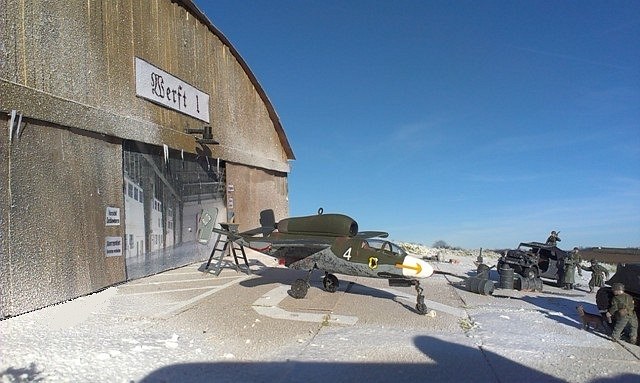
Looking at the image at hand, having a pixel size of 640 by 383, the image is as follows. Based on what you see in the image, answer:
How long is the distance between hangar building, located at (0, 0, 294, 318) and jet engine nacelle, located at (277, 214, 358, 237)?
462cm

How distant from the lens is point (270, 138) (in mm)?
23141

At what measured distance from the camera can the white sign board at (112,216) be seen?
37.5ft

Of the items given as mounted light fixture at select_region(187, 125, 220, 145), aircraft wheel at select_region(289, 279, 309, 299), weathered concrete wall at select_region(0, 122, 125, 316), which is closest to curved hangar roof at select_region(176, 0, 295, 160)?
mounted light fixture at select_region(187, 125, 220, 145)

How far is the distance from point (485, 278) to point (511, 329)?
485cm

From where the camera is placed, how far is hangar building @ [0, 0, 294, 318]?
895cm

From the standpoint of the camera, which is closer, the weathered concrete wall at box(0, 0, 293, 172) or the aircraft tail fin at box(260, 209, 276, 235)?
the weathered concrete wall at box(0, 0, 293, 172)

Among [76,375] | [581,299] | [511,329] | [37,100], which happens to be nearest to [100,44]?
[37,100]

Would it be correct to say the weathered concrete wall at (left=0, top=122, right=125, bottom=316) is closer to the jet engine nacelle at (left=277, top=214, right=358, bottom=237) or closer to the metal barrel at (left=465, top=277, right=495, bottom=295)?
the jet engine nacelle at (left=277, top=214, right=358, bottom=237)

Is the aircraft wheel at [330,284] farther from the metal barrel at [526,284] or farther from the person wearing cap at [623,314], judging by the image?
the person wearing cap at [623,314]

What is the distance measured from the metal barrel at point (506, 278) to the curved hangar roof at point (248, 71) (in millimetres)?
13869

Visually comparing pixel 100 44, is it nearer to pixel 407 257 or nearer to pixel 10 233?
pixel 10 233

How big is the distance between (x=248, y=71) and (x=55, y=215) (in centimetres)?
1264

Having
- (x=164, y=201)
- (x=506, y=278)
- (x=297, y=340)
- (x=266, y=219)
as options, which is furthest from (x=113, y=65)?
(x=506, y=278)

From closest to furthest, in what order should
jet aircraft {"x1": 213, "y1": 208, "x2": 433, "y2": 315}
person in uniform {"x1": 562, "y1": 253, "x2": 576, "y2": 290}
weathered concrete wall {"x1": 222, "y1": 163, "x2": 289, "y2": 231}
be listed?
jet aircraft {"x1": 213, "y1": 208, "x2": 433, "y2": 315}, person in uniform {"x1": 562, "y1": 253, "x2": 576, "y2": 290}, weathered concrete wall {"x1": 222, "y1": 163, "x2": 289, "y2": 231}
